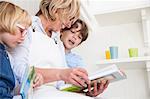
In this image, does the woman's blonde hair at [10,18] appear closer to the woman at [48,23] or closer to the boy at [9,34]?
the boy at [9,34]

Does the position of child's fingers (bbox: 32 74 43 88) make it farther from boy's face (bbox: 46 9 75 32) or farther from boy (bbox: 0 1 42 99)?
boy's face (bbox: 46 9 75 32)

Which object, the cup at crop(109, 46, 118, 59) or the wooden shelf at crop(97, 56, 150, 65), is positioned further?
the cup at crop(109, 46, 118, 59)

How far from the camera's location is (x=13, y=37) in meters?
0.89

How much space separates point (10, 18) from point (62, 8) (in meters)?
0.31

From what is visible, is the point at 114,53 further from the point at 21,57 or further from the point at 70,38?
the point at 21,57

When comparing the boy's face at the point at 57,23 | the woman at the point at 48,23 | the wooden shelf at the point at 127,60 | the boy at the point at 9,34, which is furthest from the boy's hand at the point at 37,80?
the wooden shelf at the point at 127,60

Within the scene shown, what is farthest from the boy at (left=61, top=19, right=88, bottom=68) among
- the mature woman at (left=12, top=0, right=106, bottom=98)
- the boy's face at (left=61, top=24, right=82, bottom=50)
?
the mature woman at (left=12, top=0, right=106, bottom=98)

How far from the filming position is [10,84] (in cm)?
81

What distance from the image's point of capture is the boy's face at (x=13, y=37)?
883mm

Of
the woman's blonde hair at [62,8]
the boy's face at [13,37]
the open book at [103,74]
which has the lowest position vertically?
the open book at [103,74]

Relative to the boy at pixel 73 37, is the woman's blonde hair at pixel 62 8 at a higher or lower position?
higher

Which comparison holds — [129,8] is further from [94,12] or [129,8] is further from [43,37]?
[43,37]

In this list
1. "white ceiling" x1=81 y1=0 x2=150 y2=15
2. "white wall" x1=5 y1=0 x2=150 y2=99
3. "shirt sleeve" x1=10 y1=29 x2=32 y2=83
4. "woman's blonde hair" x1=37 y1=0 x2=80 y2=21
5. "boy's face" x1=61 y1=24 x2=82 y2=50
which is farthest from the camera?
"white wall" x1=5 y1=0 x2=150 y2=99

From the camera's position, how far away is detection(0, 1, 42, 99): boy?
31.4 inches
